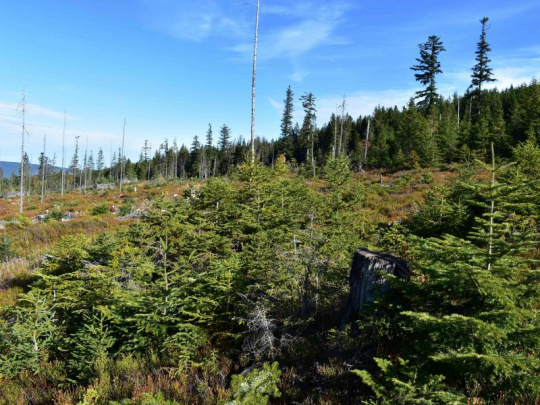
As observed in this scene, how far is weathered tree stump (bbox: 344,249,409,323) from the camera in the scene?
418 centimetres

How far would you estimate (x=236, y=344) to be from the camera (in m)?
5.58

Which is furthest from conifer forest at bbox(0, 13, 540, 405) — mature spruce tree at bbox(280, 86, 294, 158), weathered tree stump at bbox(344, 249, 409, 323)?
mature spruce tree at bbox(280, 86, 294, 158)

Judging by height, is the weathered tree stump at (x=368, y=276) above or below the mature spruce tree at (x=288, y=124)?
below

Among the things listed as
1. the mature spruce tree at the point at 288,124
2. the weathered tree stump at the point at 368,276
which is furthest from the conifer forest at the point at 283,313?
the mature spruce tree at the point at 288,124

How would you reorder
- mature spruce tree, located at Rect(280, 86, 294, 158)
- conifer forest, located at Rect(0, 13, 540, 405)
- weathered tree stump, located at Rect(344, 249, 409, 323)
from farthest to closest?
1. mature spruce tree, located at Rect(280, 86, 294, 158)
2. weathered tree stump, located at Rect(344, 249, 409, 323)
3. conifer forest, located at Rect(0, 13, 540, 405)

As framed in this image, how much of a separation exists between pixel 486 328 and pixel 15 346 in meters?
7.60

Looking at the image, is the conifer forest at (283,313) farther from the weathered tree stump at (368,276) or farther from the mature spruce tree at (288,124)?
the mature spruce tree at (288,124)

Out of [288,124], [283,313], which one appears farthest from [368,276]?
[288,124]

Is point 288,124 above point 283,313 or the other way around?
above

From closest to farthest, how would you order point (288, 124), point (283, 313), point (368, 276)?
1. point (368, 276)
2. point (283, 313)
3. point (288, 124)

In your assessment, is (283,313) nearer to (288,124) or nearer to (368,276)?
(368,276)

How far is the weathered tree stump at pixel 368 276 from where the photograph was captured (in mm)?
4180

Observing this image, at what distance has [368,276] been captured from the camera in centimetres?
431

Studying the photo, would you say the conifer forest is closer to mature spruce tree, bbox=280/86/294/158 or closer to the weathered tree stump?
the weathered tree stump
